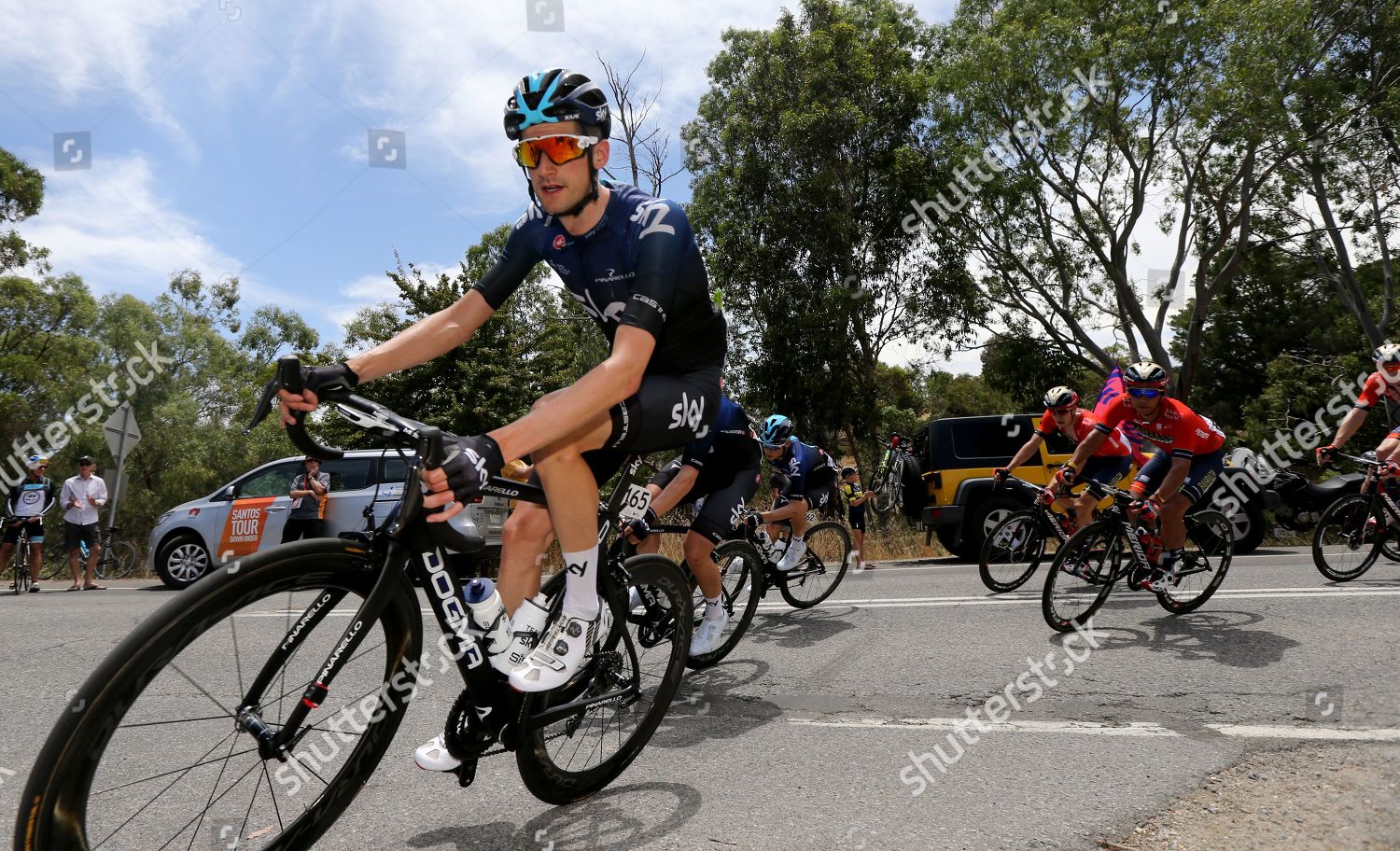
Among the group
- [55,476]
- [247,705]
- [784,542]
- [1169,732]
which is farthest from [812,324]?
[55,476]

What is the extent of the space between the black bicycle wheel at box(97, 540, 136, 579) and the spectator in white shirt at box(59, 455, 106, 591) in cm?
289

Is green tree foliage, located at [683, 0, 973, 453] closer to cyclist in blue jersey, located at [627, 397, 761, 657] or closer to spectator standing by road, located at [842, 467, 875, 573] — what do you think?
spectator standing by road, located at [842, 467, 875, 573]

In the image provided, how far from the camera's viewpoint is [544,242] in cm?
313

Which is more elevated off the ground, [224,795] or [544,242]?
[544,242]

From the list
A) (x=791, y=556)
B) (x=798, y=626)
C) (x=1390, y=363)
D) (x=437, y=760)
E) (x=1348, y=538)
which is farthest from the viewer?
(x=1390, y=363)

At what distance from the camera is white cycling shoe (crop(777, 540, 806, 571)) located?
7824mm

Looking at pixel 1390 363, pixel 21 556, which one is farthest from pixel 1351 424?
pixel 21 556

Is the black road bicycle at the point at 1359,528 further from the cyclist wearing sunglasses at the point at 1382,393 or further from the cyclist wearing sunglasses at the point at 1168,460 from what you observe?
the cyclist wearing sunglasses at the point at 1168,460

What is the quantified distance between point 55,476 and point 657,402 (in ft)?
171

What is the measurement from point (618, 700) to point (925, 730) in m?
1.49

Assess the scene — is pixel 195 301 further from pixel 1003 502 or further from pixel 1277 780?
pixel 1277 780

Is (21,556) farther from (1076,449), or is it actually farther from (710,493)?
(1076,449)

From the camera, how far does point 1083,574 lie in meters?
6.47

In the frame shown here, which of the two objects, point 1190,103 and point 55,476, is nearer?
point 1190,103
